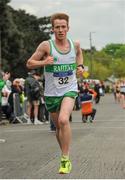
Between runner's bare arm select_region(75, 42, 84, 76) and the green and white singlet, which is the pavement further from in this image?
runner's bare arm select_region(75, 42, 84, 76)

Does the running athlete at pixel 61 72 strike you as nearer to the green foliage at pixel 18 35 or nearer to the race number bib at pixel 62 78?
the race number bib at pixel 62 78

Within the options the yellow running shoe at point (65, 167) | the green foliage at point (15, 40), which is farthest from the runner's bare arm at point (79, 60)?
the green foliage at point (15, 40)

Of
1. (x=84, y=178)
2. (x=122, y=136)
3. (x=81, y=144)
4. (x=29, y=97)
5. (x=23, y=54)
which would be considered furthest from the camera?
(x=23, y=54)

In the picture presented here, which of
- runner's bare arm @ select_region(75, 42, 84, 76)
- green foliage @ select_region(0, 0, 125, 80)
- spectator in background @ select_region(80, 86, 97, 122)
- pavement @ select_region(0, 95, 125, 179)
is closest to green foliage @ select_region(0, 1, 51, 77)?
green foliage @ select_region(0, 0, 125, 80)

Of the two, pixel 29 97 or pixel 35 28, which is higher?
pixel 35 28

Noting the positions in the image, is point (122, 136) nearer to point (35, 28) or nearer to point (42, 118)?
point (42, 118)

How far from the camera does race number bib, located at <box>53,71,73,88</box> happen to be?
882cm

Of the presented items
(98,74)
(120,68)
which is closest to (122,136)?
(98,74)

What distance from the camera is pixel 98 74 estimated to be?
463ft

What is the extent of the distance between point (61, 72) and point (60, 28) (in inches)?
22.7

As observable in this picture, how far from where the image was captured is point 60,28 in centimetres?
870

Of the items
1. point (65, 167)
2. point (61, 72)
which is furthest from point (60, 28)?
point (65, 167)

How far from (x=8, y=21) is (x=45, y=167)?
51.9 metres

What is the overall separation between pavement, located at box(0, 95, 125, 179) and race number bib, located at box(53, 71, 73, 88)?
1.19 metres
